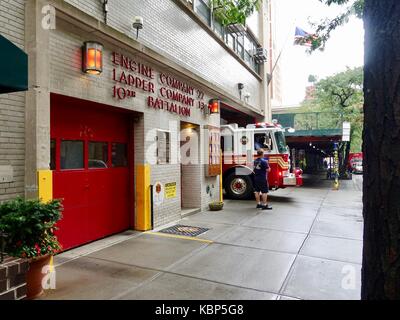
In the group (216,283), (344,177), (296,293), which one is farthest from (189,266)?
(344,177)

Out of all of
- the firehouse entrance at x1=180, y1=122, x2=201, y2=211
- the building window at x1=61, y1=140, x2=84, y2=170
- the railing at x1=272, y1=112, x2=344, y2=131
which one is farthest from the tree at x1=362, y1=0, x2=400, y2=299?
the railing at x1=272, y1=112, x2=344, y2=131

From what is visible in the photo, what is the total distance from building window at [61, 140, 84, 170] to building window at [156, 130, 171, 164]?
7.03ft

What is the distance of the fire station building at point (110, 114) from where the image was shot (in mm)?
4594

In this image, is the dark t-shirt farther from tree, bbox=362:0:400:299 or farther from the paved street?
tree, bbox=362:0:400:299

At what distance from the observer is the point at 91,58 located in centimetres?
556

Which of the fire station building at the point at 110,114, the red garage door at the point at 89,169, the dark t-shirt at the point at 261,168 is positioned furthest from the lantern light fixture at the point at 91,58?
the dark t-shirt at the point at 261,168

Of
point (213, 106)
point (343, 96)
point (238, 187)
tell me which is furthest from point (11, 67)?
point (343, 96)

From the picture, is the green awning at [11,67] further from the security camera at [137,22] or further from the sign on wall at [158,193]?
the sign on wall at [158,193]

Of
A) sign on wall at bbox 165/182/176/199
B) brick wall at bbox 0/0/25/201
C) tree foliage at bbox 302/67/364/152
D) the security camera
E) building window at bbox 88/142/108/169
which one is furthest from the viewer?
tree foliage at bbox 302/67/364/152

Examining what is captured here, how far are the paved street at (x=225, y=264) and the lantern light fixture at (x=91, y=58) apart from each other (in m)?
3.30

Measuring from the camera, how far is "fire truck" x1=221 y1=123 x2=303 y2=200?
40.2 ft

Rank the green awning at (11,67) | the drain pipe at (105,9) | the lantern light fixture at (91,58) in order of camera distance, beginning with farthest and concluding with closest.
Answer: the drain pipe at (105,9) < the lantern light fixture at (91,58) < the green awning at (11,67)

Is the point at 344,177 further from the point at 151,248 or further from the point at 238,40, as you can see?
the point at 151,248
